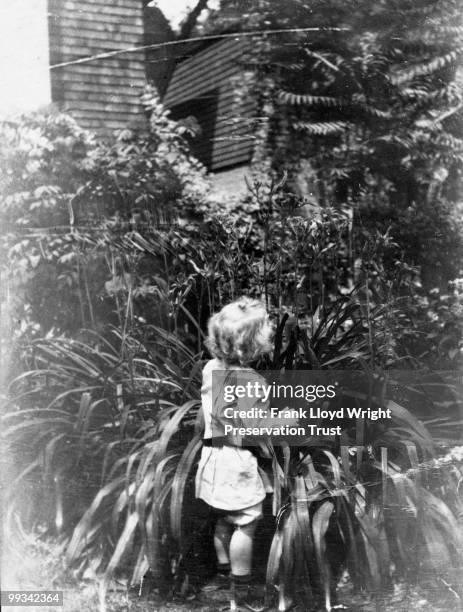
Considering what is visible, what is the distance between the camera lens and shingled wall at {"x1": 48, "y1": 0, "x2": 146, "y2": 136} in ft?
8.13

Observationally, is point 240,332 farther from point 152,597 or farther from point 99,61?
point 99,61

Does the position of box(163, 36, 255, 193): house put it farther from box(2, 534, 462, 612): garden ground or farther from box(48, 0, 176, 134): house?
box(2, 534, 462, 612): garden ground

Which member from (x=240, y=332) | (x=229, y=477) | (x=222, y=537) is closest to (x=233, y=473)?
(x=229, y=477)

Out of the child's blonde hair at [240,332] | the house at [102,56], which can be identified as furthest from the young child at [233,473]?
the house at [102,56]

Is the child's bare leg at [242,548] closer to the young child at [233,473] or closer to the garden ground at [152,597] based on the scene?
the young child at [233,473]

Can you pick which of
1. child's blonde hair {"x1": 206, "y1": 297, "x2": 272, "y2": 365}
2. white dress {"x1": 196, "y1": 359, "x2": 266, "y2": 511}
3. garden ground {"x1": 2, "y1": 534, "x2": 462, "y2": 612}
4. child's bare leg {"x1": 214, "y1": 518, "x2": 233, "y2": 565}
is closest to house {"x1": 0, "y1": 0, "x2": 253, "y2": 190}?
child's blonde hair {"x1": 206, "y1": 297, "x2": 272, "y2": 365}

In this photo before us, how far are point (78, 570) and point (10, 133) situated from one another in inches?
69.0

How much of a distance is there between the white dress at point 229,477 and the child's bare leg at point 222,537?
0.07 meters

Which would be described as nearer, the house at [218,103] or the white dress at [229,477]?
the white dress at [229,477]

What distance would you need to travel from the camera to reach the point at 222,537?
2406 mm

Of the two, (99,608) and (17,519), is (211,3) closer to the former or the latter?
(17,519)

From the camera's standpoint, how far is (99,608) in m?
2.44

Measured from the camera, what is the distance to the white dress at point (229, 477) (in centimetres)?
236

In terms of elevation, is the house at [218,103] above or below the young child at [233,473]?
above
